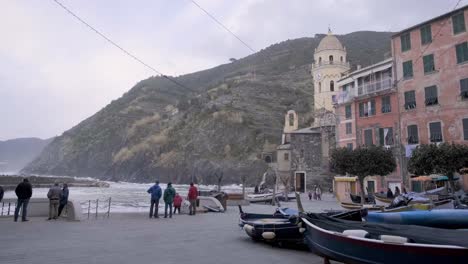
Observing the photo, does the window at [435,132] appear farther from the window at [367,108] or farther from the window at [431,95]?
the window at [367,108]

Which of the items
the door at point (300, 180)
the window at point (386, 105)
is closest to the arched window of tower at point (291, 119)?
the door at point (300, 180)

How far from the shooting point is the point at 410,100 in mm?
30656

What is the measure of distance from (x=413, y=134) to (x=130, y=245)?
27.5 metres

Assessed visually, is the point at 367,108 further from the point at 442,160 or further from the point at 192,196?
the point at 192,196

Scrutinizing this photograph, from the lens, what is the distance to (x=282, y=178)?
176 feet

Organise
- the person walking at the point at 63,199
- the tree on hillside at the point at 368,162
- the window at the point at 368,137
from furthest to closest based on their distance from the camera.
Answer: the window at the point at 368,137 < the tree on hillside at the point at 368,162 < the person walking at the point at 63,199

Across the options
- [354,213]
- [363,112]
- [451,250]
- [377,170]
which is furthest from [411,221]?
[363,112]

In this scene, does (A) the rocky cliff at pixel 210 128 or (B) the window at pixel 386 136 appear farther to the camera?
(A) the rocky cliff at pixel 210 128

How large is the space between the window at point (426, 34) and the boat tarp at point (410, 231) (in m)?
26.3

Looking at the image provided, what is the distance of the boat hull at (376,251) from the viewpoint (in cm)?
530

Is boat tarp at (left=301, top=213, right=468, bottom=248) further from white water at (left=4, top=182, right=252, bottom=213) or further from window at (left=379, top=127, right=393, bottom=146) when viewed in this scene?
window at (left=379, top=127, right=393, bottom=146)

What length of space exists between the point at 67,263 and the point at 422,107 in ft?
96.9

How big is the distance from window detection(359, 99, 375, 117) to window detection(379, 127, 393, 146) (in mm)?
2218

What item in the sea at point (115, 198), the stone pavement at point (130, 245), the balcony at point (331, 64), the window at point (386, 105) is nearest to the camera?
the stone pavement at point (130, 245)
